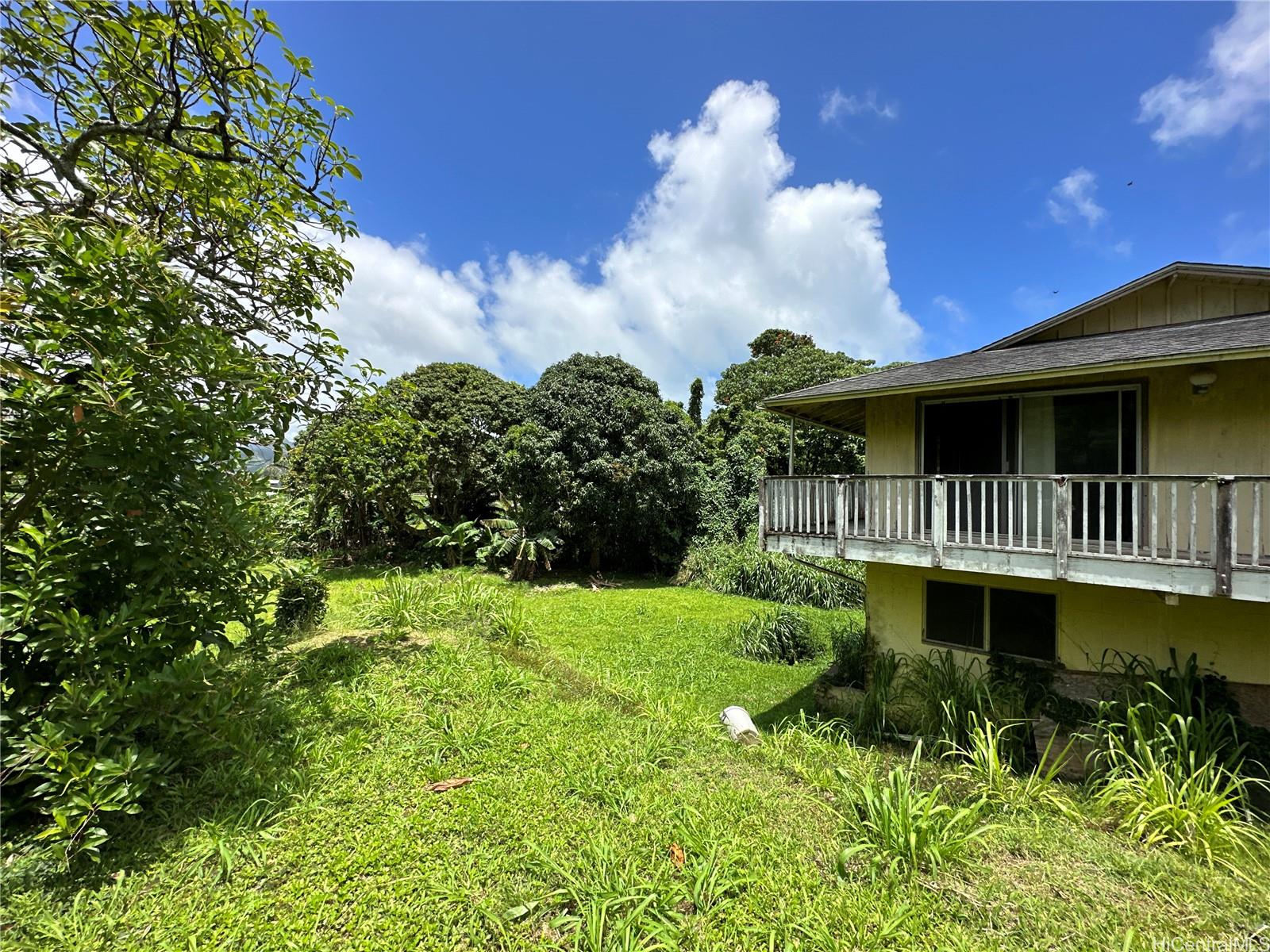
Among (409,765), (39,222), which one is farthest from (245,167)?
(409,765)

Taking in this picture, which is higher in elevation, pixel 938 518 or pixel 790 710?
pixel 938 518

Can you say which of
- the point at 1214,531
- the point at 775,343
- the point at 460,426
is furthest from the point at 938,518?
the point at 775,343

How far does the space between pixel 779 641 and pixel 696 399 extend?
16.4 meters

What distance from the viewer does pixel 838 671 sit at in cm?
855

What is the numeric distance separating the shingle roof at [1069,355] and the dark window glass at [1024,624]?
3.09 meters

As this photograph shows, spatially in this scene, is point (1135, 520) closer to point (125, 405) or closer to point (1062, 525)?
point (1062, 525)

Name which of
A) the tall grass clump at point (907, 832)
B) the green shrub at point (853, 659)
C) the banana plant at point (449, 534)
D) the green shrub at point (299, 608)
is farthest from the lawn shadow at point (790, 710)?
the banana plant at point (449, 534)

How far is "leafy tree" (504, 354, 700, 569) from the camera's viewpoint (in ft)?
49.3

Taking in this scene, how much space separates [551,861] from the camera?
10.7 feet

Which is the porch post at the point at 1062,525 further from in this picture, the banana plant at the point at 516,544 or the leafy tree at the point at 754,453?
the banana plant at the point at 516,544

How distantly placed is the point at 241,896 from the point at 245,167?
5795 mm

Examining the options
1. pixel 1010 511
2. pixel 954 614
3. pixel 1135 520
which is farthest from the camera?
pixel 954 614

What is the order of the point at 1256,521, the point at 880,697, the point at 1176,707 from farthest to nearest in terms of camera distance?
the point at 880,697 < the point at 1176,707 < the point at 1256,521

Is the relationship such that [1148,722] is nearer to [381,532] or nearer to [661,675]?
[661,675]
